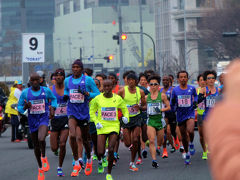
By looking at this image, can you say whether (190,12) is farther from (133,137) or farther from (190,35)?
(133,137)

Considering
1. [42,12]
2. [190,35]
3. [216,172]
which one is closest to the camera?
[216,172]

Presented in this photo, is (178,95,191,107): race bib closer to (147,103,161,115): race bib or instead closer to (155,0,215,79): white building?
(147,103,161,115): race bib

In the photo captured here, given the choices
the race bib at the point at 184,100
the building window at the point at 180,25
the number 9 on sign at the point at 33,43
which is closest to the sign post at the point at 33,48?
the number 9 on sign at the point at 33,43

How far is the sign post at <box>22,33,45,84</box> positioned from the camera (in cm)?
2272

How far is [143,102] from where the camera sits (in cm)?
1273

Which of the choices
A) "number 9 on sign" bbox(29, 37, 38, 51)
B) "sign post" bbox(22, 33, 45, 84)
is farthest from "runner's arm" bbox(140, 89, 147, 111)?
"number 9 on sign" bbox(29, 37, 38, 51)

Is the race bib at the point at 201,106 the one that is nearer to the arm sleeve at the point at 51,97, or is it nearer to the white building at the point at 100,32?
the arm sleeve at the point at 51,97

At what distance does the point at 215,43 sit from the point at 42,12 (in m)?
119

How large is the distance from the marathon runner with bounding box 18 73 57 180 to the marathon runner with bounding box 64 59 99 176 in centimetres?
43

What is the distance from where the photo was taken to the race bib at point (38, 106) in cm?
1079

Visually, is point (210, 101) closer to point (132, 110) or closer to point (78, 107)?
point (132, 110)

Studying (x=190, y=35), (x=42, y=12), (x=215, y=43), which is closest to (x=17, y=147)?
(x=215, y=43)

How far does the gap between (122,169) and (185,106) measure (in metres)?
1.84

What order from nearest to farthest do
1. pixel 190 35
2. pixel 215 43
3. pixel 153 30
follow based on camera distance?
1. pixel 215 43
2. pixel 190 35
3. pixel 153 30
